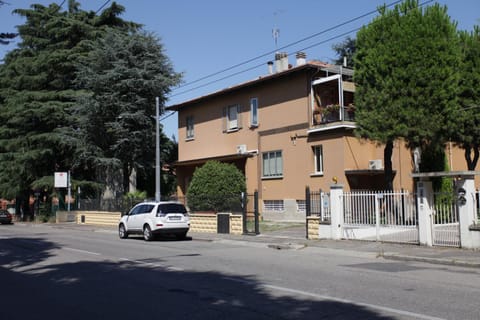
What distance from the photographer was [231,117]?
114 feet

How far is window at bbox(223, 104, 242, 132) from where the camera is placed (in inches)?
1345

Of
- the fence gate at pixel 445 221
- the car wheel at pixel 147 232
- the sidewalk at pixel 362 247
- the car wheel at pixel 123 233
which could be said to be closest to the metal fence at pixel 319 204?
the sidewalk at pixel 362 247

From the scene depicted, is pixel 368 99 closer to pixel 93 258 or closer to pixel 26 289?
pixel 93 258

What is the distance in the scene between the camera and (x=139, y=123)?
123 feet

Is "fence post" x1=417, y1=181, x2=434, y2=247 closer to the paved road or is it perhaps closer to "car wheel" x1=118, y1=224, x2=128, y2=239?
the paved road

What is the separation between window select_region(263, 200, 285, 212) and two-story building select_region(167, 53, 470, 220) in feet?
0.19

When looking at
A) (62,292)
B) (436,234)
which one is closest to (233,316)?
(62,292)

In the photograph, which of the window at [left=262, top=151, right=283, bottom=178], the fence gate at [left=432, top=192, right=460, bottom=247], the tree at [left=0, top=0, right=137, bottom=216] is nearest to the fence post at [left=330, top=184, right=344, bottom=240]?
the fence gate at [left=432, top=192, right=460, bottom=247]

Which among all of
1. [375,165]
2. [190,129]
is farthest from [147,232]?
[190,129]

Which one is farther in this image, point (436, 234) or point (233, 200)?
point (233, 200)

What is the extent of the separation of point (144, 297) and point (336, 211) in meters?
12.1

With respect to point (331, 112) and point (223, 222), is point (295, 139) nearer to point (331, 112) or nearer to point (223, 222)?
point (331, 112)

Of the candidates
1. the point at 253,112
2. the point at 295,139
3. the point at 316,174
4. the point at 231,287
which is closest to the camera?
the point at 231,287

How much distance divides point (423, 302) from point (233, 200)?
16834 millimetres
